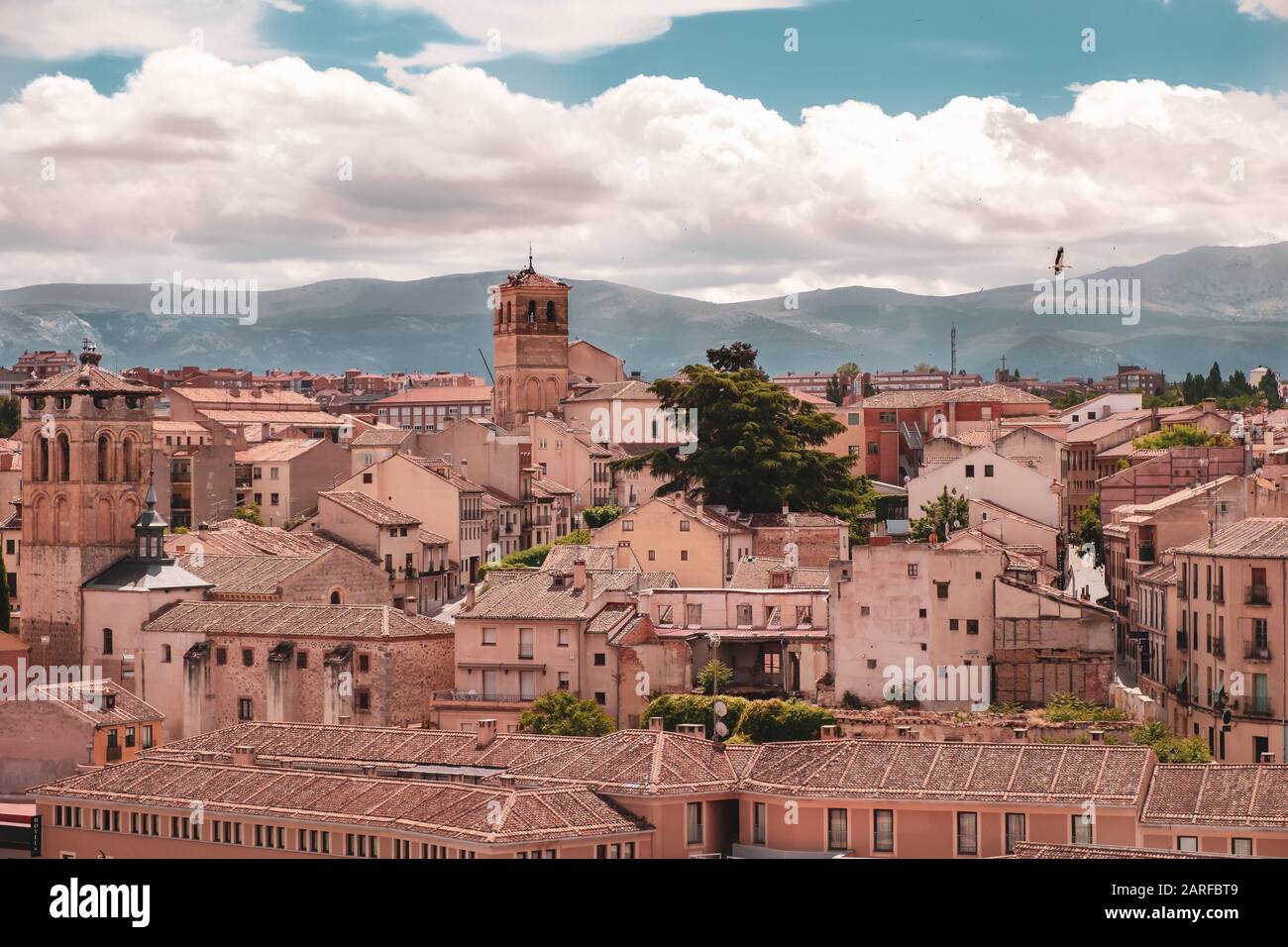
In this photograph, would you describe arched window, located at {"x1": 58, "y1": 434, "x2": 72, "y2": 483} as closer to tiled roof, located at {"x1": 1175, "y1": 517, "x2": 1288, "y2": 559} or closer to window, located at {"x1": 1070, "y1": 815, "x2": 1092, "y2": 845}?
tiled roof, located at {"x1": 1175, "y1": 517, "x2": 1288, "y2": 559}

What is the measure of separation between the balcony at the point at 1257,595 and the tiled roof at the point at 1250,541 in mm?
828

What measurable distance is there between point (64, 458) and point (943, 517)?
32936mm

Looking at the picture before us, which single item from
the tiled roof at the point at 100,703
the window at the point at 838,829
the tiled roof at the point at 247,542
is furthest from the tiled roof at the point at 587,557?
the window at the point at 838,829

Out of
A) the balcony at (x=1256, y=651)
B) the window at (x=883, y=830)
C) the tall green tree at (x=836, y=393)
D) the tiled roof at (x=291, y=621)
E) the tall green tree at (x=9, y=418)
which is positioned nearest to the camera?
the window at (x=883, y=830)

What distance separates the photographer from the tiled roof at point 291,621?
63.9 m

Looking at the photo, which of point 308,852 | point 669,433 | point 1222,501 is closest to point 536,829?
point 308,852

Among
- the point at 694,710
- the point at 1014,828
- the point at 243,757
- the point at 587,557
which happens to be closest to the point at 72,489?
the point at 587,557

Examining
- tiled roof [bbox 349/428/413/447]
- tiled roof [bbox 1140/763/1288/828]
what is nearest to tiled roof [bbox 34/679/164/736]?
tiled roof [bbox 1140/763/1288/828]

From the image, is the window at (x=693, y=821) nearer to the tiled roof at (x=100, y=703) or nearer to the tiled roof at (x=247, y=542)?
the tiled roof at (x=100, y=703)

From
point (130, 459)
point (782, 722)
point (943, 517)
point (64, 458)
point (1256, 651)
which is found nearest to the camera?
point (1256, 651)

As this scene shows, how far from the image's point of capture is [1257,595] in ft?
173

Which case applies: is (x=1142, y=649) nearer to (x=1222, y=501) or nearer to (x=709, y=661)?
(x=1222, y=501)

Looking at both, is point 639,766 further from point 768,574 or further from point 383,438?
point 383,438
